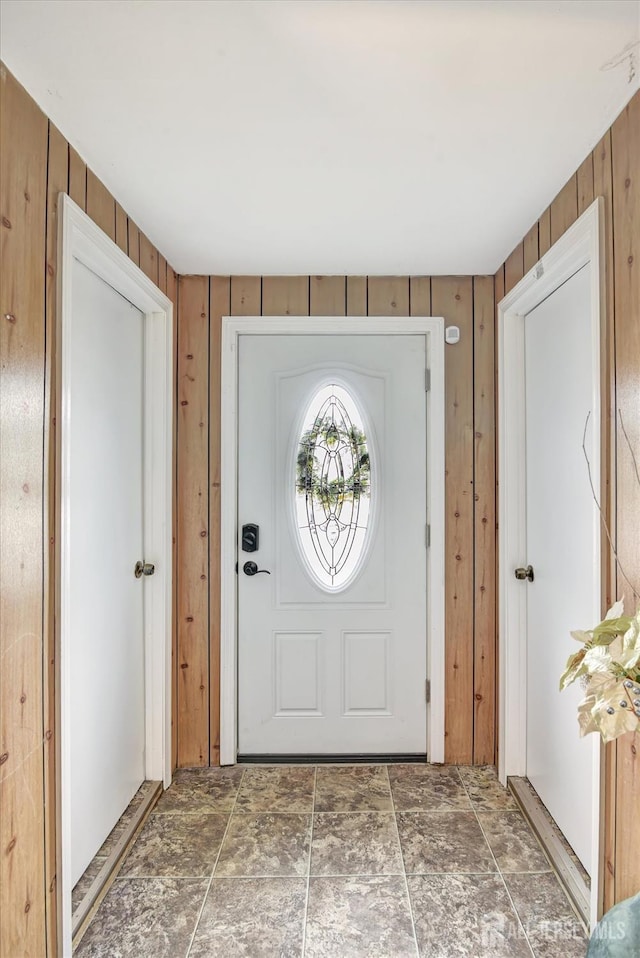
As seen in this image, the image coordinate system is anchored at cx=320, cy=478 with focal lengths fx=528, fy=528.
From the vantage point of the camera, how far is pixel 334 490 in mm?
2576

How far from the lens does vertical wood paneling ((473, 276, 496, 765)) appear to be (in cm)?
252

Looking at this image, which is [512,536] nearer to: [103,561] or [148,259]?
[103,561]

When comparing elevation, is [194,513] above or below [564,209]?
below

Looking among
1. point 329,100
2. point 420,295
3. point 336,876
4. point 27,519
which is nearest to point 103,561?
point 27,519

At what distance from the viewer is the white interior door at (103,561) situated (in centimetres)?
174

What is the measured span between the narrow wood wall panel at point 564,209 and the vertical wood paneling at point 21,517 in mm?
1555

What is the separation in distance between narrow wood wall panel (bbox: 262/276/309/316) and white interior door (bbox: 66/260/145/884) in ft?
1.96

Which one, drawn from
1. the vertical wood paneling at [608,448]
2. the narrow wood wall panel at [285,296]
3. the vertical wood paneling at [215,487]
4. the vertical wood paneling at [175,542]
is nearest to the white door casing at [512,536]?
the vertical wood paneling at [608,448]

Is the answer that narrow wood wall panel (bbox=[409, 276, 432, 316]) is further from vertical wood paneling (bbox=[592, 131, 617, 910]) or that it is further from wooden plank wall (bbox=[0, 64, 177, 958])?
wooden plank wall (bbox=[0, 64, 177, 958])

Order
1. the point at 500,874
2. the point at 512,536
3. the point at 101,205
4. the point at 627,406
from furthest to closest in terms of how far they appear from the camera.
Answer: the point at 512,536 < the point at 500,874 < the point at 101,205 < the point at 627,406

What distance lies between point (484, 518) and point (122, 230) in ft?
6.41

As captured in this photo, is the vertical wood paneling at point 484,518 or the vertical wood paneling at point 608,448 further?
the vertical wood paneling at point 484,518

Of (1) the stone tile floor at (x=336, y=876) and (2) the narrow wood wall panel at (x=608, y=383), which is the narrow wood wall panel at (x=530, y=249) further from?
(1) the stone tile floor at (x=336, y=876)

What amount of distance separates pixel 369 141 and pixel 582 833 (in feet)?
7.66
